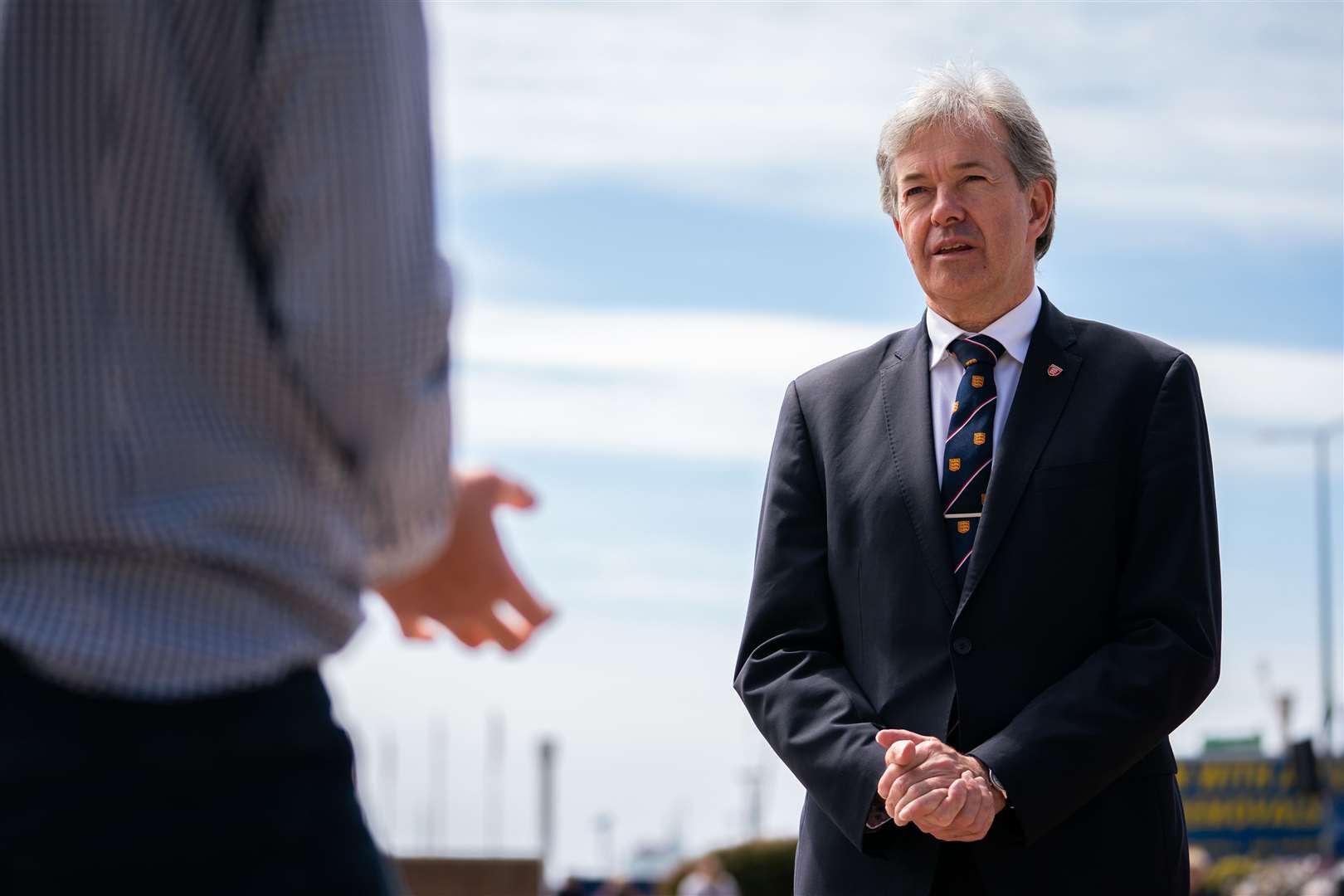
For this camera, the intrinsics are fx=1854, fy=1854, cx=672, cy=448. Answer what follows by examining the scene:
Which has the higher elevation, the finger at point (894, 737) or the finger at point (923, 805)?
the finger at point (894, 737)

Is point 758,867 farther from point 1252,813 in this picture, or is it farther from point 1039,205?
point 1039,205

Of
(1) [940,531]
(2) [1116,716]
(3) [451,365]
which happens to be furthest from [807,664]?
(3) [451,365]

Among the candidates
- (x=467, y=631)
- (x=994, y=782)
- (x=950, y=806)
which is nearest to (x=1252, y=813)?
(x=994, y=782)

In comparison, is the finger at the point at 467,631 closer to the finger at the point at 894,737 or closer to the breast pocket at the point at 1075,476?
the finger at the point at 894,737

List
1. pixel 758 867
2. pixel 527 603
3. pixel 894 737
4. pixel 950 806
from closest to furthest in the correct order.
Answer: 1. pixel 527 603
2. pixel 950 806
3. pixel 894 737
4. pixel 758 867

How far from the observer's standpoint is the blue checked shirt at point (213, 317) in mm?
1582

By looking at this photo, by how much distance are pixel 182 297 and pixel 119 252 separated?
0.22ft

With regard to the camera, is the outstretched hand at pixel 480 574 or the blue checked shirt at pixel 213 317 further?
the outstretched hand at pixel 480 574

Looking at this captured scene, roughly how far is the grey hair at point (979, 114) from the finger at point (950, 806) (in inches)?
50.6

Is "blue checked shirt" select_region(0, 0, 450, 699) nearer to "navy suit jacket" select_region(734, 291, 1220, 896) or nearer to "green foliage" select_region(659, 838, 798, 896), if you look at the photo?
"navy suit jacket" select_region(734, 291, 1220, 896)

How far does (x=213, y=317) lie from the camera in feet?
5.39

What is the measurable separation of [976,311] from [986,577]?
0.63 m

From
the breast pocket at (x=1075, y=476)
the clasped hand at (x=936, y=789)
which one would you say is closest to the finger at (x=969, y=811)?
the clasped hand at (x=936, y=789)

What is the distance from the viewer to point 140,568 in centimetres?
158
